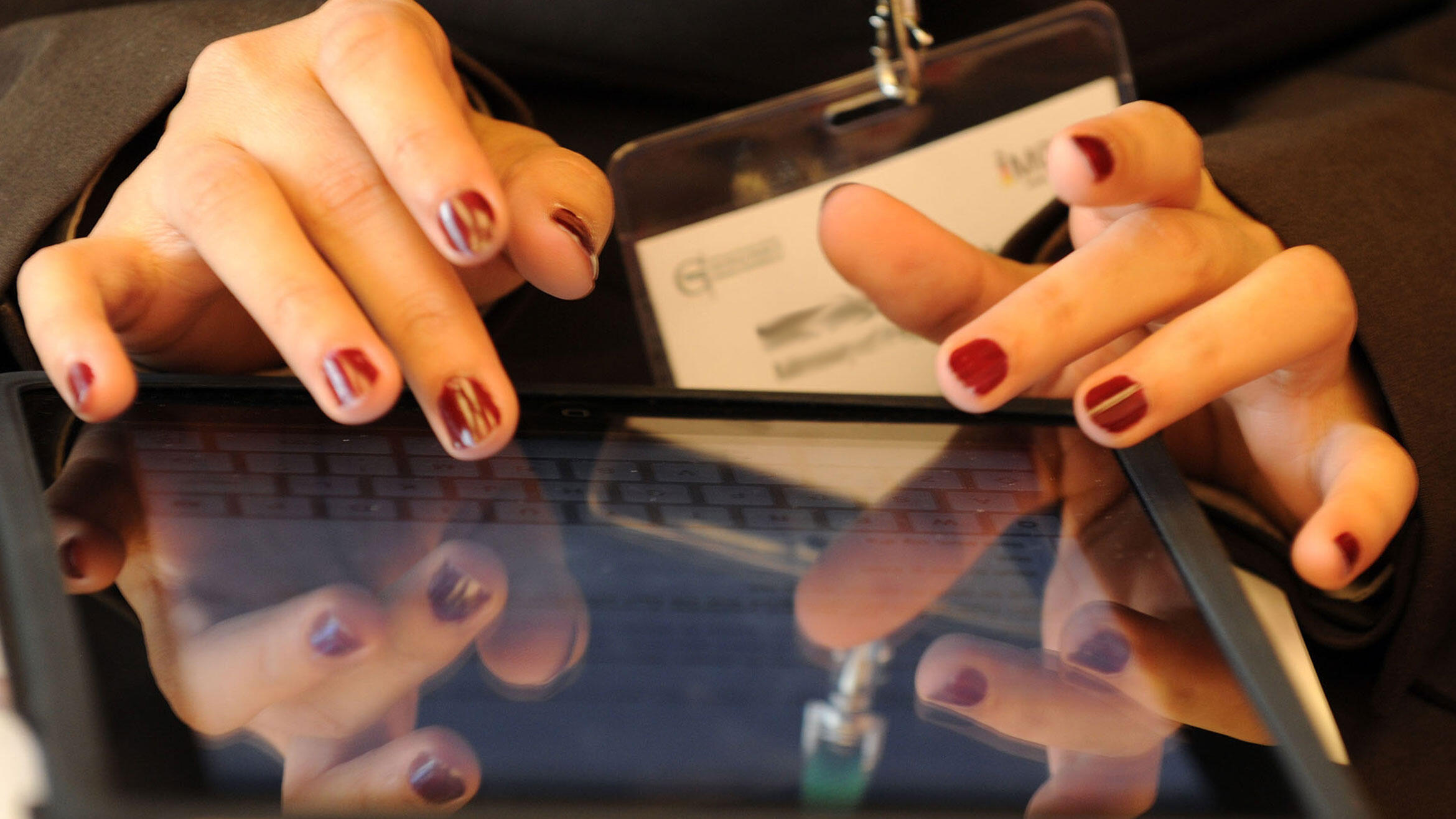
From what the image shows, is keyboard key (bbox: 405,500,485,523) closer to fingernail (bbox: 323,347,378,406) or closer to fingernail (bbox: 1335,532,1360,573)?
fingernail (bbox: 323,347,378,406)

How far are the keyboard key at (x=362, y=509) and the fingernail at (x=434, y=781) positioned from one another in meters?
0.08

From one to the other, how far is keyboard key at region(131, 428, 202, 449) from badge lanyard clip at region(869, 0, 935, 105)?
300 mm

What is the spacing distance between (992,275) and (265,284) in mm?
244

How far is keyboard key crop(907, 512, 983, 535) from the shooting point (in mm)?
271

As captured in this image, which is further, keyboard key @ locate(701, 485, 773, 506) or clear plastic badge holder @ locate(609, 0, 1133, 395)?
clear plastic badge holder @ locate(609, 0, 1133, 395)

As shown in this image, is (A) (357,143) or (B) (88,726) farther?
(A) (357,143)

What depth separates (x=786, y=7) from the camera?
1.42 feet

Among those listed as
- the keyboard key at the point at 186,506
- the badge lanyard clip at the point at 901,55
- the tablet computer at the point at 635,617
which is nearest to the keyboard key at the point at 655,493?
the tablet computer at the point at 635,617

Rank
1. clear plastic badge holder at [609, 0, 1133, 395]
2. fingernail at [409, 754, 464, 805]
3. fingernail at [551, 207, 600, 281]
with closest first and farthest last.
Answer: fingernail at [409, 754, 464, 805], fingernail at [551, 207, 600, 281], clear plastic badge holder at [609, 0, 1133, 395]

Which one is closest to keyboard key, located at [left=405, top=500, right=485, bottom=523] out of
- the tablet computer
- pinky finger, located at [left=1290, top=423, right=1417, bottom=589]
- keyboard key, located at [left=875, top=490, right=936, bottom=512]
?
the tablet computer

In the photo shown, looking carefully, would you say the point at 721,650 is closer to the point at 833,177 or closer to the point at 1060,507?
the point at 1060,507

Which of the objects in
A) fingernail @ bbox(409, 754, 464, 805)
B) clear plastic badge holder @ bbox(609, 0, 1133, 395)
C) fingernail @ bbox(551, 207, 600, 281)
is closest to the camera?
fingernail @ bbox(409, 754, 464, 805)

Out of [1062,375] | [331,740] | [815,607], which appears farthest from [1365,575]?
[331,740]

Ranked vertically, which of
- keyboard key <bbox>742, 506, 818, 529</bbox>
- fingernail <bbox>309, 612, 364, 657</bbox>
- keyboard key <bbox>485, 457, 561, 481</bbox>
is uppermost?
fingernail <bbox>309, 612, 364, 657</bbox>
